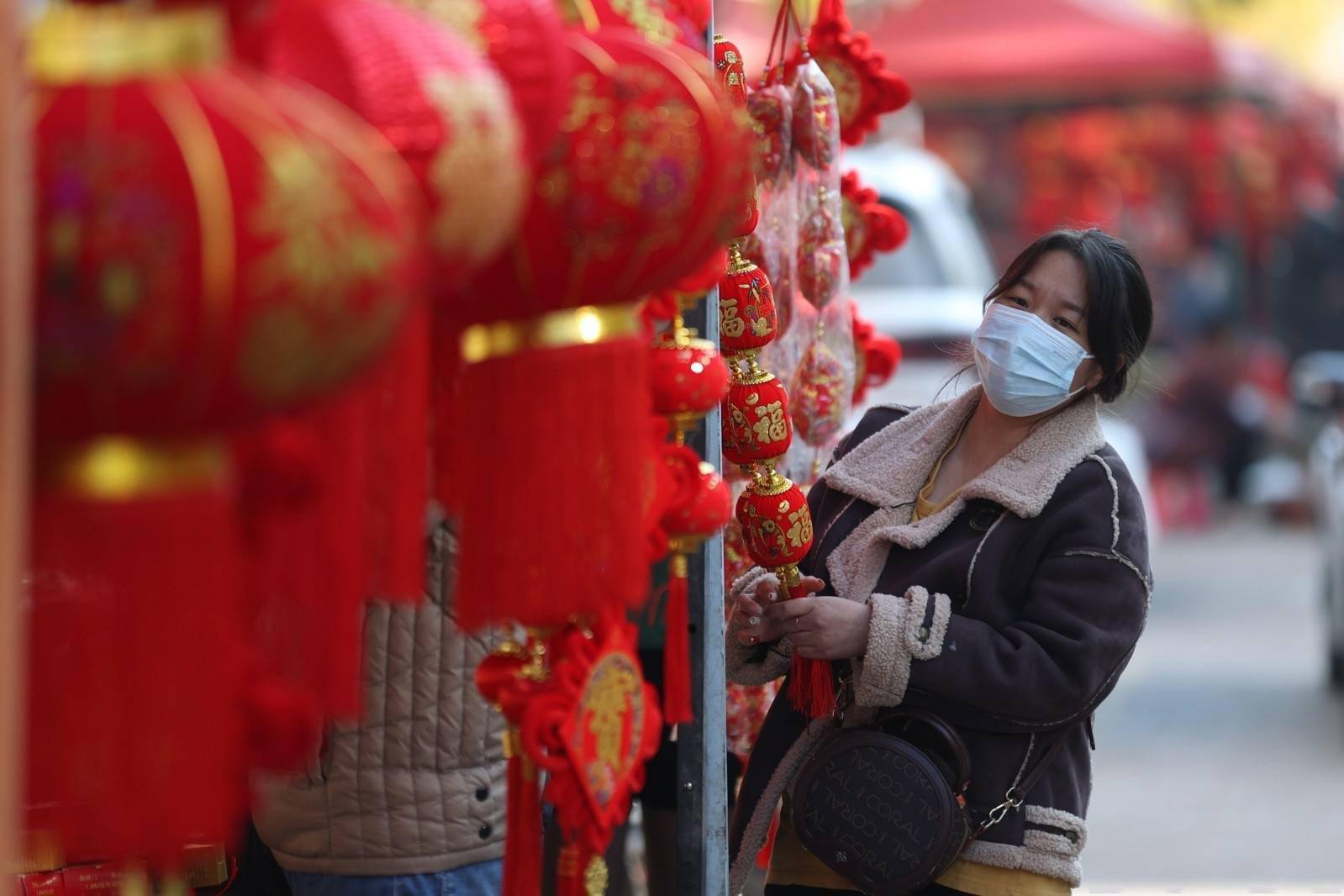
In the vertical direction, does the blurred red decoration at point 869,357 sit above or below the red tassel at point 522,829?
above

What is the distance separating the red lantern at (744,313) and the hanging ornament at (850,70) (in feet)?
2.68

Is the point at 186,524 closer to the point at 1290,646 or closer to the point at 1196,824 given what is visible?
the point at 1196,824

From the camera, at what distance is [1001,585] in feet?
8.07

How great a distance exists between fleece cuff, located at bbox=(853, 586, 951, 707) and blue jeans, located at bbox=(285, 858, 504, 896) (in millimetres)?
566

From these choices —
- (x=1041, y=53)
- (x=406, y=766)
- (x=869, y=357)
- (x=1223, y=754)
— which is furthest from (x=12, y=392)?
(x=1041, y=53)

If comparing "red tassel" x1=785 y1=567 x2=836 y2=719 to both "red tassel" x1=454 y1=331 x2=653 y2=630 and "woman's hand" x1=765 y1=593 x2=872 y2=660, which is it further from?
"red tassel" x1=454 y1=331 x2=653 y2=630

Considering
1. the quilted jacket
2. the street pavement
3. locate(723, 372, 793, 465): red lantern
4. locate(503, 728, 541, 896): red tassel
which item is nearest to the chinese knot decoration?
locate(503, 728, 541, 896): red tassel

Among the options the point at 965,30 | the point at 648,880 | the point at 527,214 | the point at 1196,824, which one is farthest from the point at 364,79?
the point at 965,30

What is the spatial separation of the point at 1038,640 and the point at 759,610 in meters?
0.41

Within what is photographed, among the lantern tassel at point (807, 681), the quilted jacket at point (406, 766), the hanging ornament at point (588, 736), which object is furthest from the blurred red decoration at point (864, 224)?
the hanging ornament at point (588, 736)

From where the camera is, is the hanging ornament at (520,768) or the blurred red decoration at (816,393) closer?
the hanging ornament at (520,768)

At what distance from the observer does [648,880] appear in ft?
10.7

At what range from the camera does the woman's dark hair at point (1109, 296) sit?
2.54 metres

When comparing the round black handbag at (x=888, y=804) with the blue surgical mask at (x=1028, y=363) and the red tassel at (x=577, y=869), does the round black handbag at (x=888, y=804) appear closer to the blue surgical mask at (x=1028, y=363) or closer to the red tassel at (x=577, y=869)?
the blue surgical mask at (x=1028, y=363)
